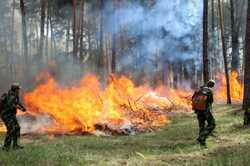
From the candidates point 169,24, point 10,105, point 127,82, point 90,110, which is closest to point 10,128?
point 10,105

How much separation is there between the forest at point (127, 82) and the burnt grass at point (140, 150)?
3cm

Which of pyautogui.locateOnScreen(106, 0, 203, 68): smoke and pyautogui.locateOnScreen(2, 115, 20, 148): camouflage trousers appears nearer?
pyautogui.locateOnScreen(2, 115, 20, 148): camouflage trousers

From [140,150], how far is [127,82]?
673 inches

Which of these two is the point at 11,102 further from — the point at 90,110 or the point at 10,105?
the point at 90,110

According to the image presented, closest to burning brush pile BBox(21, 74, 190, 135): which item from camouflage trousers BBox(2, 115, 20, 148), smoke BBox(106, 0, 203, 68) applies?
camouflage trousers BBox(2, 115, 20, 148)

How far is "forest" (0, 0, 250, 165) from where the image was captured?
50.1ft

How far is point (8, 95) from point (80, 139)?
3.96m

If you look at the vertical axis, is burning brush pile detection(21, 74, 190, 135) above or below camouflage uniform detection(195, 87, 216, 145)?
below

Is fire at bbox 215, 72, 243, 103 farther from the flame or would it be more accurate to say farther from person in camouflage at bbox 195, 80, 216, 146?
person in camouflage at bbox 195, 80, 216, 146

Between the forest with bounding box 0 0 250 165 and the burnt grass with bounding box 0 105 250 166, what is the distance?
34 millimetres

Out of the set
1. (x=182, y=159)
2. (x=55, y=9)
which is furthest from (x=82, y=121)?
(x=55, y=9)

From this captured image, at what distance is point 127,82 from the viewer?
3134 centimetres

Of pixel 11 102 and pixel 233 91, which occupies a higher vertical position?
pixel 11 102

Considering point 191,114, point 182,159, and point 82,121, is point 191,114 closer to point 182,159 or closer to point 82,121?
point 82,121
